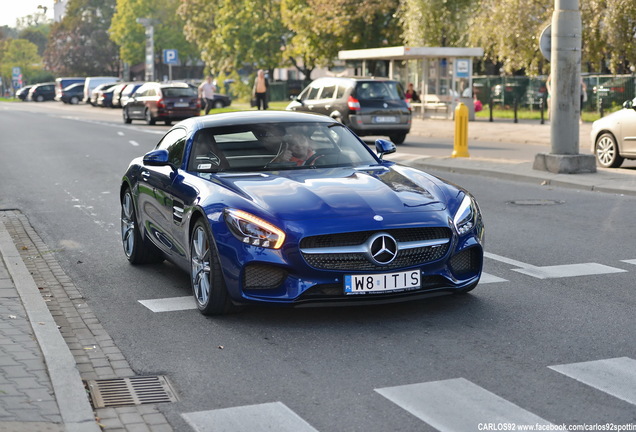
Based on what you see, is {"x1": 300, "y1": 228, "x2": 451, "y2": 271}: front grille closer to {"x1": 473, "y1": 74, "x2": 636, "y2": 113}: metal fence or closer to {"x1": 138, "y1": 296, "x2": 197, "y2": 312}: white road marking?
{"x1": 138, "y1": 296, "x2": 197, "y2": 312}: white road marking

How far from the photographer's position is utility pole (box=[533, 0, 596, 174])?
57.1 ft

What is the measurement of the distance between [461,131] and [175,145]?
1407cm

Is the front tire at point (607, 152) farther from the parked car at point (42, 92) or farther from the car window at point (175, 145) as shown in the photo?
the parked car at point (42, 92)

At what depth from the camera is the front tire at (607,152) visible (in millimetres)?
19094

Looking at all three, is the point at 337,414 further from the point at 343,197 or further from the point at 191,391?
the point at 343,197

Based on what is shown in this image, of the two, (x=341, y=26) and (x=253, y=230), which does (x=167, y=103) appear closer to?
(x=341, y=26)

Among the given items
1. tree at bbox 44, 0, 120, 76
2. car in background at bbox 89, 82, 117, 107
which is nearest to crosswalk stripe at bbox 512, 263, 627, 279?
car in background at bbox 89, 82, 117, 107

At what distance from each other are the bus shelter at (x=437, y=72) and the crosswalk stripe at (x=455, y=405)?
114 ft

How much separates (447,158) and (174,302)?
14286 mm

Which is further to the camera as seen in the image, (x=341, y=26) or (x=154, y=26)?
(x=154, y=26)

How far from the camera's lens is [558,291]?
8250 millimetres

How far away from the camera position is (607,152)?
63.4 ft

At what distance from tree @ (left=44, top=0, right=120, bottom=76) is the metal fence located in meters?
78.5

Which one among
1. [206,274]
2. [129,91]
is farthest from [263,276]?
[129,91]
